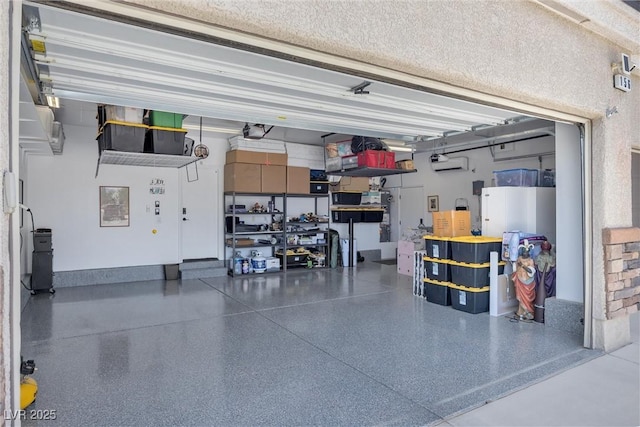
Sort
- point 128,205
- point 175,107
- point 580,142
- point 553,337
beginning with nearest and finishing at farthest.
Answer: point 175,107
point 580,142
point 553,337
point 128,205

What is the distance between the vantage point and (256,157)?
7980mm

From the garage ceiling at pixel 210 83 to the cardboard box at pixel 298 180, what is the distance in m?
4.11

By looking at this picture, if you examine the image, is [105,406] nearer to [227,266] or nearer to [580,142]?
[580,142]

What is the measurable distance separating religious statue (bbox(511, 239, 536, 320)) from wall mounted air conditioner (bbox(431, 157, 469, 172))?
4.65 meters

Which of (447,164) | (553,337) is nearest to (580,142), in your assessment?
(553,337)

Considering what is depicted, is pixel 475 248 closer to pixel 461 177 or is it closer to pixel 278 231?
pixel 278 231

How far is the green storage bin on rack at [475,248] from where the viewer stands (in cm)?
498

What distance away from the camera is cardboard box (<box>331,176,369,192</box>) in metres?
9.66

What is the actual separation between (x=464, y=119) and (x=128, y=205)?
6168 millimetres

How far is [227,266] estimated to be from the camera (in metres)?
8.12

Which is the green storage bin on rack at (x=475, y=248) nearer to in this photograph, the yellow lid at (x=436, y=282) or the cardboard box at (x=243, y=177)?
the yellow lid at (x=436, y=282)

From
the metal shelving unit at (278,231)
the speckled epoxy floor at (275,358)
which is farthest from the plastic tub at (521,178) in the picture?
the metal shelving unit at (278,231)

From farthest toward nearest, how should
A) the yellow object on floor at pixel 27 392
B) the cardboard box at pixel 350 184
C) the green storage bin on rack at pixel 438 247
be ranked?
the cardboard box at pixel 350 184
the green storage bin on rack at pixel 438 247
the yellow object on floor at pixel 27 392

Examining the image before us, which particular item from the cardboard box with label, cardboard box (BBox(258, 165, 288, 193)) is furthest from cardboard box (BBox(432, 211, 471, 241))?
cardboard box (BBox(258, 165, 288, 193))
